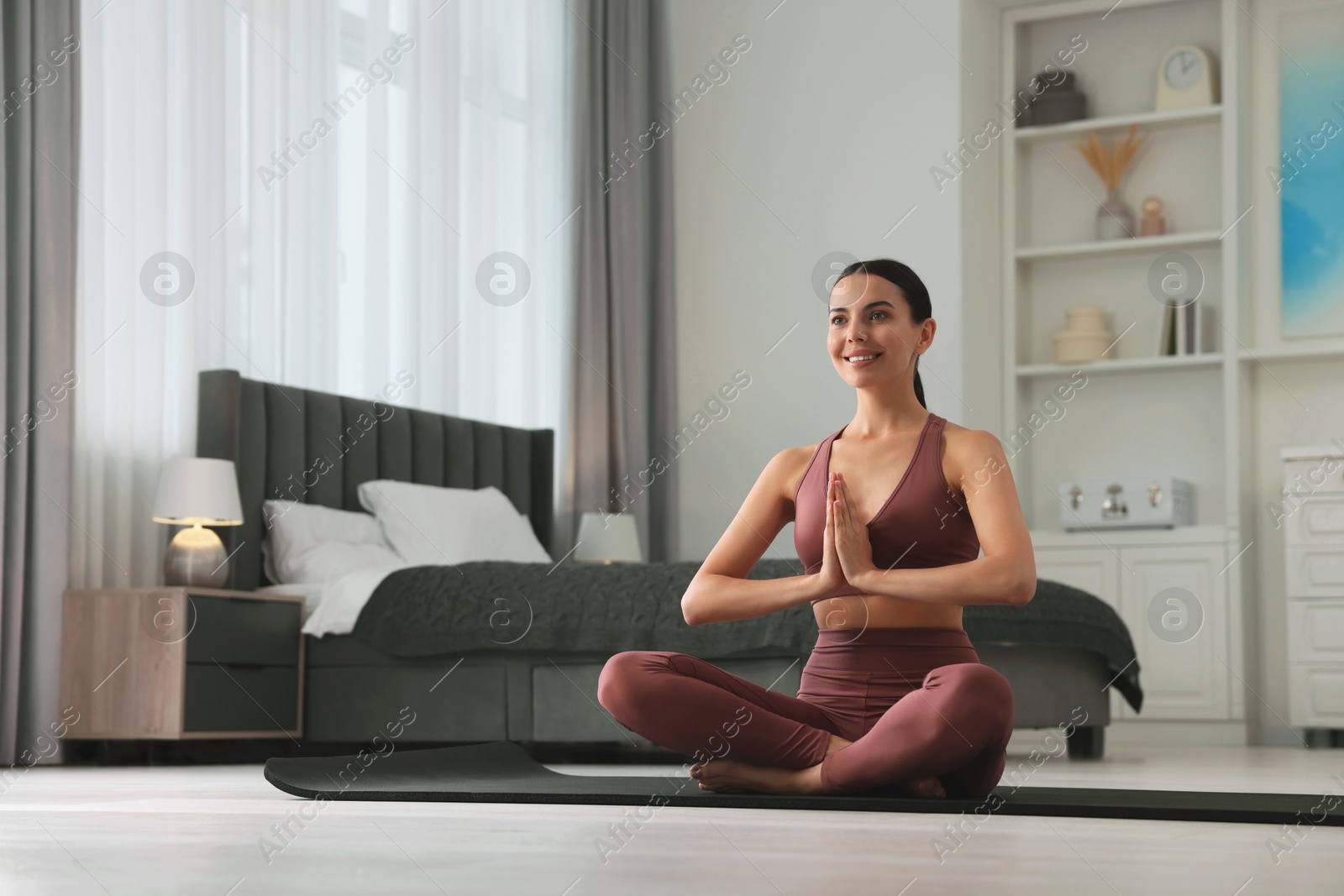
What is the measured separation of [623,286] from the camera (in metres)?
6.58

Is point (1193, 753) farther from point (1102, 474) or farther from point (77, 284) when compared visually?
point (77, 284)

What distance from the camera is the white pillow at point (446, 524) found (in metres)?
5.06

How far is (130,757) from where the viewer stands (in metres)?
4.16

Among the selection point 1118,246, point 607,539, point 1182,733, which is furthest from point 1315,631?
point 607,539

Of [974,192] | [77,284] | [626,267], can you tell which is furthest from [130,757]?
[974,192]

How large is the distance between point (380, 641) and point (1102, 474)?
140 inches

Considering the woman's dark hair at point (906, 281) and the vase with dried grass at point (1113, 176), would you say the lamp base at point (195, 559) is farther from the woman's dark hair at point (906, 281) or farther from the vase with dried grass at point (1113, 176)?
the vase with dried grass at point (1113, 176)

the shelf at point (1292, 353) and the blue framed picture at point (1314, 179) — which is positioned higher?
the blue framed picture at point (1314, 179)

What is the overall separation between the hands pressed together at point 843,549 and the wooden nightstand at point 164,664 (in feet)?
7.95

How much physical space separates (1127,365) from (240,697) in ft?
12.7

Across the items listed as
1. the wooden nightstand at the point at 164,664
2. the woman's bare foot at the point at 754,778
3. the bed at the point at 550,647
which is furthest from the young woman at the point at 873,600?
the wooden nightstand at the point at 164,664

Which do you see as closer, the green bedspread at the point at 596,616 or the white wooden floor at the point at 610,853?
the white wooden floor at the point at 610,853

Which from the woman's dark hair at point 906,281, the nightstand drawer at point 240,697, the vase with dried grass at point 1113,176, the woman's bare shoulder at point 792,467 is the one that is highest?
the vase with dried grass at point 1113,176

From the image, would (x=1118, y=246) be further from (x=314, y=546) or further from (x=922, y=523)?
(x=922, y=523)
